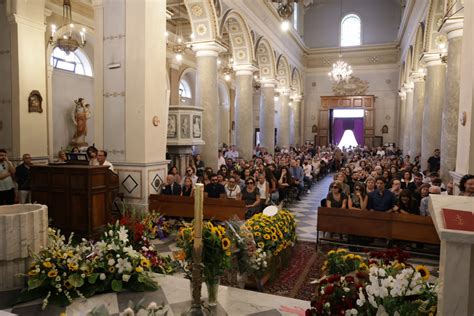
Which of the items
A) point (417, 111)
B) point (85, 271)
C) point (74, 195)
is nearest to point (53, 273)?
point (85, 271)

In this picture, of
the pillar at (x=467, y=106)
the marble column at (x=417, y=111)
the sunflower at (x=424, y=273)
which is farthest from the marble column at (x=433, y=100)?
the sunflower at (x=424, y=273)

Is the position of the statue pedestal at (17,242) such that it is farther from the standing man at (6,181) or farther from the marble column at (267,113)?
the marble column at (267,113)

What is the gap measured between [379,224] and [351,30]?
23691 mm

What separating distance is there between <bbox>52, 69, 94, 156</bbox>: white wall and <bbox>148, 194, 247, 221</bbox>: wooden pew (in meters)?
7.63

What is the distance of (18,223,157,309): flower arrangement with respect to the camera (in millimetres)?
3232

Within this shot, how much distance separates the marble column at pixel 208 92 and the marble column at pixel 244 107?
3167mm

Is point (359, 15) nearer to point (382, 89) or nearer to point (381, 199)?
point (382, 89)

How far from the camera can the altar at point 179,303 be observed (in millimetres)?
2961

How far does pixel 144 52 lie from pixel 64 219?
3.49 meters

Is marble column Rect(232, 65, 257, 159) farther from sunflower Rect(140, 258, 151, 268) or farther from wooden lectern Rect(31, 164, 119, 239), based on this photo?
sunflower Rect(140, 258, 151, 268)

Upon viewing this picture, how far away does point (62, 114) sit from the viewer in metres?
13.5

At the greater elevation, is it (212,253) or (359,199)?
(212,253)

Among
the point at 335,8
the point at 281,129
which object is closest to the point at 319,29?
the point at 335,8

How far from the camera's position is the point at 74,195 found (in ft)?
19.5
